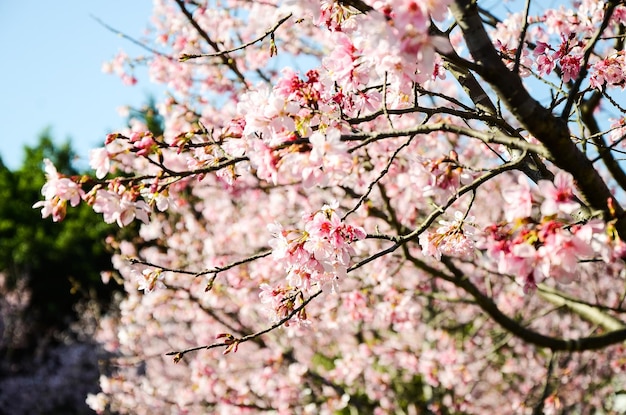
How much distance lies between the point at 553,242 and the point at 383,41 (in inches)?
28.8

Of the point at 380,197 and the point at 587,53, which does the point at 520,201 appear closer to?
the point at 587,53

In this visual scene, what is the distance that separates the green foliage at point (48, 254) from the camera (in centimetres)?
1647

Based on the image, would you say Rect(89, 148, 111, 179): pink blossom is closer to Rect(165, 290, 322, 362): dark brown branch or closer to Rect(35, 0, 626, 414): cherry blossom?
Rect(35, 0, 626, 414): cherry blossom

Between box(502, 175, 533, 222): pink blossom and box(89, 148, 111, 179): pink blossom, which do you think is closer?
box(502, 175, 533, 222): pink blossom

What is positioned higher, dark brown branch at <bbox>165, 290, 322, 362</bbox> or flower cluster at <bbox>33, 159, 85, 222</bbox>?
flower cluster at <bbox>33, 159, 85, 222</bbox>

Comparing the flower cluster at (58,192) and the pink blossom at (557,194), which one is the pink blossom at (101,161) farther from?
the pink blossom at (557,194)

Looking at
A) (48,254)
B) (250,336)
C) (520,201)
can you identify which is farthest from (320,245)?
(48,254)

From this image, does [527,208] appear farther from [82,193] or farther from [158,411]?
[158,411]

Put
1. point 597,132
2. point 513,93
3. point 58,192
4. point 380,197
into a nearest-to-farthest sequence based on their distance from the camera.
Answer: point 513,93
point 58,192
point 597,132
point 380,197

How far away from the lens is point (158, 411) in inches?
252

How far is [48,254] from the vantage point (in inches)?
680

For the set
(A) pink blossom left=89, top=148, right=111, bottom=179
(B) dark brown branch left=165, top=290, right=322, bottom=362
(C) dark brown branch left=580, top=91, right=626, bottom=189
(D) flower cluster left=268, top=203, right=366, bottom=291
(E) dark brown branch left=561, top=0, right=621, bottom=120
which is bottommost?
(B) dark brown branch left=165, top=290, right=322, bottom=362

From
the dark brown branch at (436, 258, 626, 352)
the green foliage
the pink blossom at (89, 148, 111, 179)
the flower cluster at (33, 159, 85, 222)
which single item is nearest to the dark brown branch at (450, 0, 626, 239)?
the pink blossom at (89, 148, 111, 179)

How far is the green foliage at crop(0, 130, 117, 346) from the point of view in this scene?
1647 cm
